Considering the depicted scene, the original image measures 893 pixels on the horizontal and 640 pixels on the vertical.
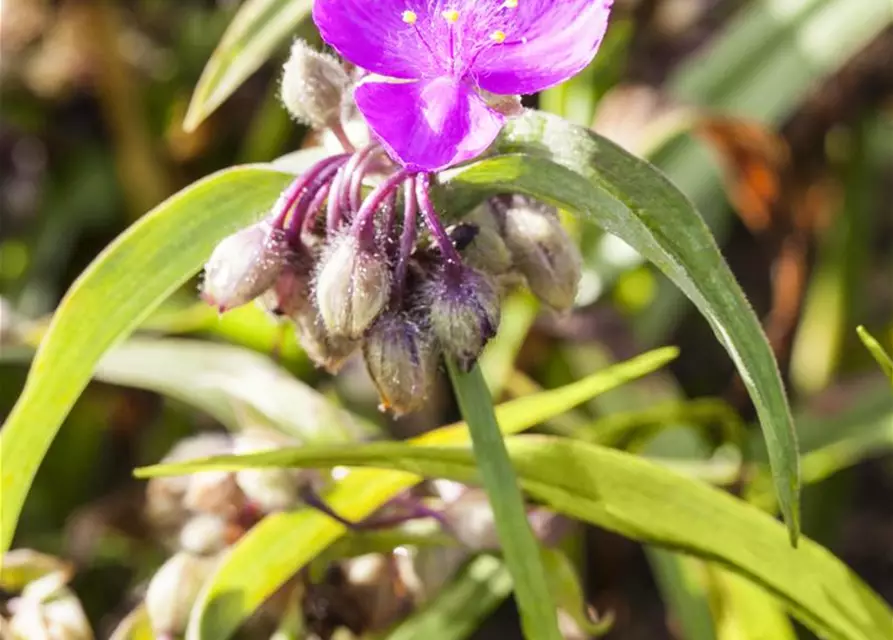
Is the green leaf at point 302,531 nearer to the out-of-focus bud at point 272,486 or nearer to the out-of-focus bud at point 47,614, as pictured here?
the out-of-focus bud at point 272,486

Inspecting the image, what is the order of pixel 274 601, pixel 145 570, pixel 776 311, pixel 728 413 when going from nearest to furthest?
pixel 274 601, pixel 728 413, pixel 145 570, pixel 776 311

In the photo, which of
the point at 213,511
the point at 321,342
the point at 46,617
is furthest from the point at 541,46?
the point at 46,617

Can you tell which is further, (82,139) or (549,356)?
(82,139)

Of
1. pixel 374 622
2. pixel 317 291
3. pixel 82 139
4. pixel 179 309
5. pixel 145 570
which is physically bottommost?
pixel 374 622

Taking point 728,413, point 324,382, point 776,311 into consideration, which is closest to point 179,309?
point 324,382

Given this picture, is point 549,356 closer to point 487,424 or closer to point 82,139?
point 487,424

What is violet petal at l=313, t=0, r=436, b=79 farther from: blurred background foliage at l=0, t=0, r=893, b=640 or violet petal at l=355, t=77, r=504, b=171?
blurred background foliage at l=0, t=0, r=893, b=640

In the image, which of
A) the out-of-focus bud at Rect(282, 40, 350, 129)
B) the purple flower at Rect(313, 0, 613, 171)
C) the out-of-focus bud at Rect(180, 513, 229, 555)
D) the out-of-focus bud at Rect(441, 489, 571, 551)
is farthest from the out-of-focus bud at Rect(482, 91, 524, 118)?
the out-of-focus bud at Rect(180, 513, 229, 555)
